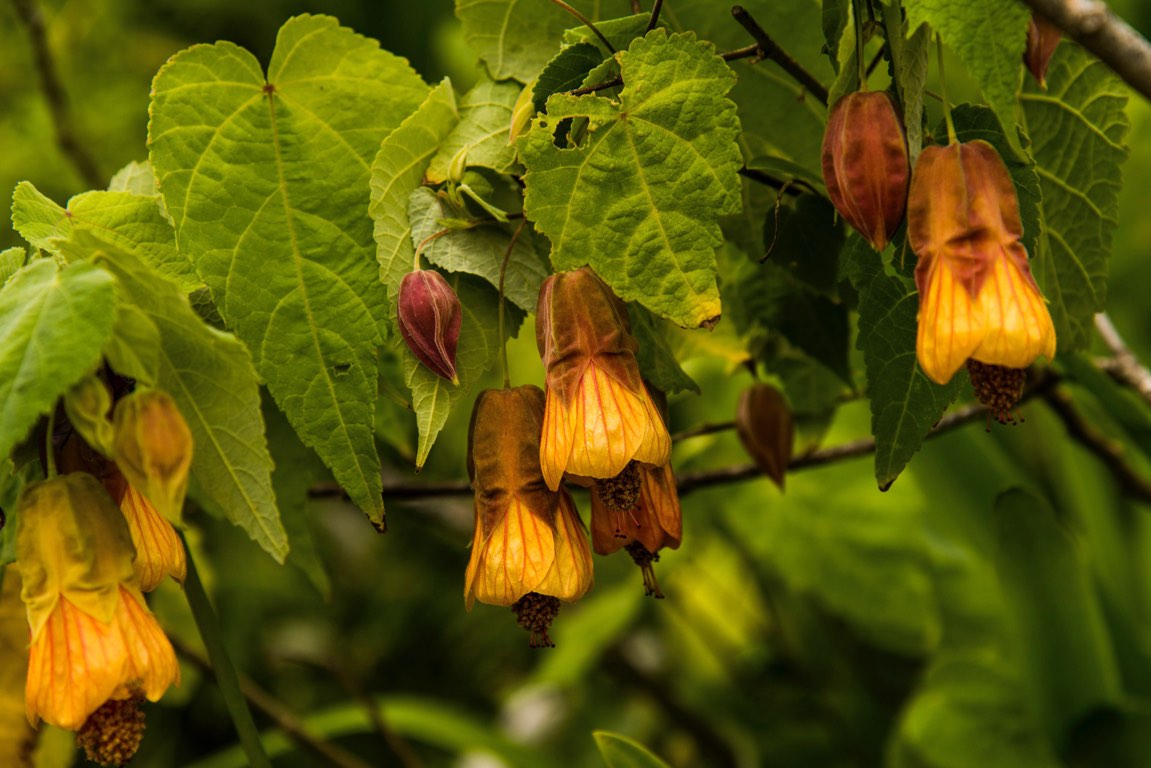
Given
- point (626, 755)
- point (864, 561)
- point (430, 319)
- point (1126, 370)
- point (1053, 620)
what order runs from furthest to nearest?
point (864, 561) < point (1053, 620) < point (1126, 370) < point (626, 755) < point (430, 319)

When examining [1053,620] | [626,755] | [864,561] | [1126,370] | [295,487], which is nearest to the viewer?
[626,755]

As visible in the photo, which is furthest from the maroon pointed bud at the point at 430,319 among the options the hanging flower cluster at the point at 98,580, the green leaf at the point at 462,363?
the hanging flower cluster at the point at 98,580

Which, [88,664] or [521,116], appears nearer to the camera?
[88,664]

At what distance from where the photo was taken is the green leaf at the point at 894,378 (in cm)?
58

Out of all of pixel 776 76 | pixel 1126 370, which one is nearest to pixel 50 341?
pixel 776 76

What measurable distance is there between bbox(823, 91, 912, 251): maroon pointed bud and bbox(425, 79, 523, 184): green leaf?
19 cm

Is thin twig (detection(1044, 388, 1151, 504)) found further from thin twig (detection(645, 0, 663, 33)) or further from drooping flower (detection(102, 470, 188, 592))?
drooping flower (detection(102, 470, 188, 592))

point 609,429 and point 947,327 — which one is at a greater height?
point 947,327

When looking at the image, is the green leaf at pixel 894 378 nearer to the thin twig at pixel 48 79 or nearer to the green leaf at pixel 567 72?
the green leaf at pixel 567 72

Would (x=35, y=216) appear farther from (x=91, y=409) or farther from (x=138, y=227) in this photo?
(x=91, y=409)

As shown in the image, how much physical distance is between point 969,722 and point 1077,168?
0.72 metres

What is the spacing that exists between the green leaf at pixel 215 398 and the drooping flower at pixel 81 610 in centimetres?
5

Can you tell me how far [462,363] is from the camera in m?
0.61

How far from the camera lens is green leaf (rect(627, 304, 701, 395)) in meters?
0.62
